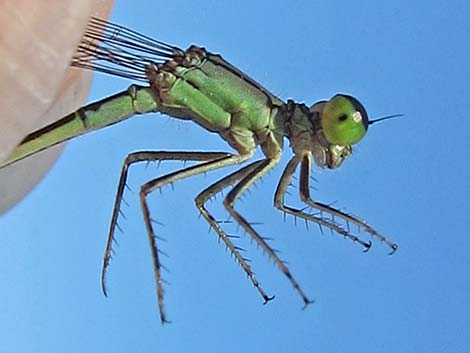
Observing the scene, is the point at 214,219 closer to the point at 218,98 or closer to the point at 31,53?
the point at 218,98

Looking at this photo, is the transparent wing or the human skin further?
the transparent wing

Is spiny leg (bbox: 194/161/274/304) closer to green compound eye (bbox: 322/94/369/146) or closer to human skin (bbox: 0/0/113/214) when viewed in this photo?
green compound eye (bbox: 322/94/369/146)

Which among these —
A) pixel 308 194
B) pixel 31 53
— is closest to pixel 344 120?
pixel 308 194

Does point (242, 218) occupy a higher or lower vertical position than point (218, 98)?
lower

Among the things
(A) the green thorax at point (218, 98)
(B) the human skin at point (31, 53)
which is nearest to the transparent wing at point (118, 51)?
(A) the green thorax at point (218, 98)

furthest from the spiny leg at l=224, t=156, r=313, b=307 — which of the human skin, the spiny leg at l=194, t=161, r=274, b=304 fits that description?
the human skin

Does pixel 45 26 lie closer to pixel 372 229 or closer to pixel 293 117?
pixel 293 117

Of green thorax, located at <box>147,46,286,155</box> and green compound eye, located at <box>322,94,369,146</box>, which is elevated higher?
green thorax, located at <box>147,46,286,155</box>
